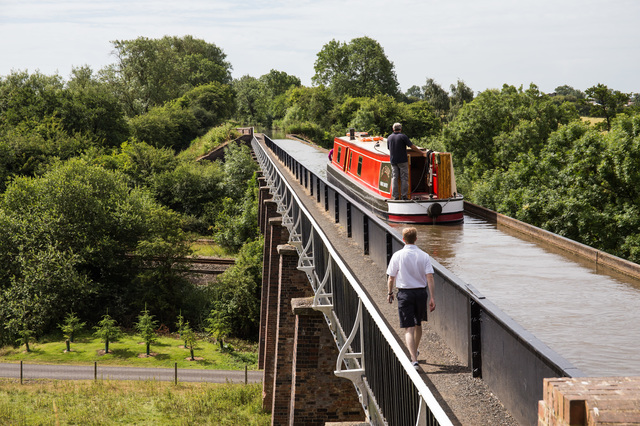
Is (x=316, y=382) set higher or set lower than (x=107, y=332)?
higher

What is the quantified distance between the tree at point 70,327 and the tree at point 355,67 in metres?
63.3

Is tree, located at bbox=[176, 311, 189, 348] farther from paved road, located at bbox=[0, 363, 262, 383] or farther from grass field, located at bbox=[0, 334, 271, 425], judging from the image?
paved road, located at bbox=[0, 363, 262, 383]

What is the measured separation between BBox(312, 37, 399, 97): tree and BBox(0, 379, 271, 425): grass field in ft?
228

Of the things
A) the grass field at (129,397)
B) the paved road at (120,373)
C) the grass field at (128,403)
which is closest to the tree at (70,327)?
the grass field at (129,397)

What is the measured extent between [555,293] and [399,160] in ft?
18.3

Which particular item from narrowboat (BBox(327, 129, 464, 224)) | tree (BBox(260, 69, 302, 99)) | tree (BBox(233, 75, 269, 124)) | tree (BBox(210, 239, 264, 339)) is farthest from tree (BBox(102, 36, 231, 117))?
narrowboat (BBox(327, 129, 464, 224))

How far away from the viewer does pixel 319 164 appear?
1346 inches

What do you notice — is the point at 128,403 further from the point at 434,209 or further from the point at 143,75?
the point at 143,75

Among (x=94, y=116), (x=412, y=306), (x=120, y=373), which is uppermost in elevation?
(x=94, y=116)

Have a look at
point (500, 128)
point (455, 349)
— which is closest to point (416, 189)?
point (455, 349)

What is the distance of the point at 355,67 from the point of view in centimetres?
8981

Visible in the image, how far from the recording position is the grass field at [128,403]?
67.7 ft

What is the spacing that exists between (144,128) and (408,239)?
62134 mm

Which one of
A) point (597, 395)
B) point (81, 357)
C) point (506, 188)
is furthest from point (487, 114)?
point (597, 395)
